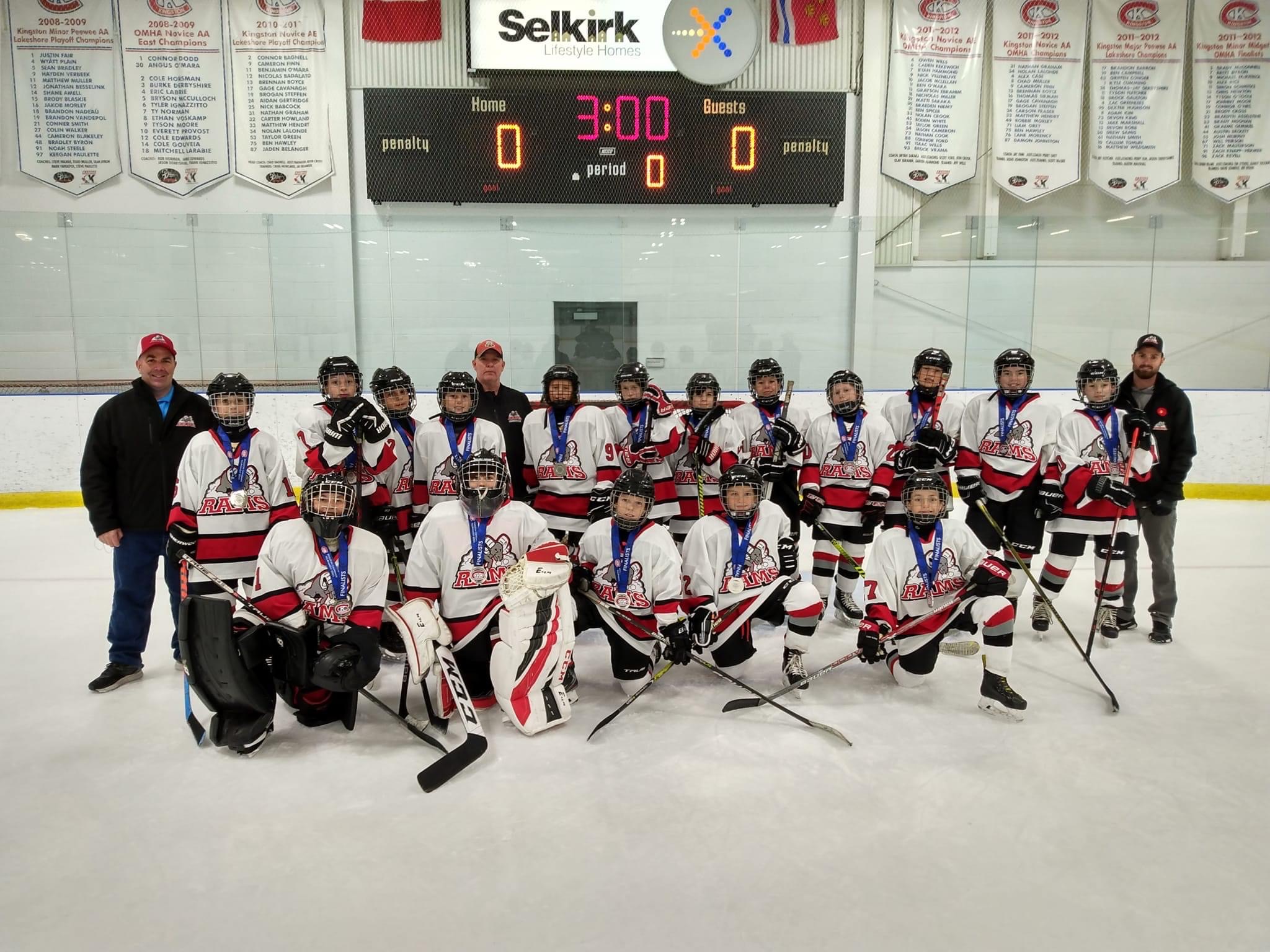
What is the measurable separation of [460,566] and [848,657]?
129 centimetres

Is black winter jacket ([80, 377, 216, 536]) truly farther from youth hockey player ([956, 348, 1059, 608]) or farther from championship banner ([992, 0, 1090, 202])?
championship banner ([992, 0, 1090, 202])

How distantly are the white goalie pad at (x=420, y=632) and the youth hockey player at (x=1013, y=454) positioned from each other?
7.02 feet

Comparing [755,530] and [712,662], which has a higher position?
[755,530]

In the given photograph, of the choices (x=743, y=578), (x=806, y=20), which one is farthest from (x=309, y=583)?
(x=806, y=20)

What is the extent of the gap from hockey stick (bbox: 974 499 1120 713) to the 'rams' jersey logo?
183cm

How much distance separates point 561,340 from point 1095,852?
506 cm

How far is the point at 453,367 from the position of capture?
609 cm

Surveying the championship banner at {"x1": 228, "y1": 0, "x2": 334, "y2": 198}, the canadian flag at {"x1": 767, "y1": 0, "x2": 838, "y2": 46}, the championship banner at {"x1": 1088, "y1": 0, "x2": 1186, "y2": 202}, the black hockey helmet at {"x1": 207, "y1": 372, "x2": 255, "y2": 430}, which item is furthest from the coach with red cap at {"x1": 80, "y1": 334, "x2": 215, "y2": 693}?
the championship banner at {"x1": 1088, "y1": 0, "x2": 1186, "y2": 202}

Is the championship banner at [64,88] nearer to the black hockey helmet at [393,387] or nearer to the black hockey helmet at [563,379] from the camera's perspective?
the black hockey helmet at [393,387]

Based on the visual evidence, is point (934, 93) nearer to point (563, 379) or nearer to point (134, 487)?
point (563, 379)

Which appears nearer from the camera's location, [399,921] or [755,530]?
[399,921]

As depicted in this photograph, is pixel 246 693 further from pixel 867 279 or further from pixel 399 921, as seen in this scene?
pixel 867 279

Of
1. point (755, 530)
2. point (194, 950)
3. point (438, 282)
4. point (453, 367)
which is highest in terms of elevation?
point (438, 282)

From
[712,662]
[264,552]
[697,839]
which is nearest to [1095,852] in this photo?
[697,839]
